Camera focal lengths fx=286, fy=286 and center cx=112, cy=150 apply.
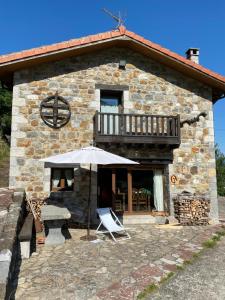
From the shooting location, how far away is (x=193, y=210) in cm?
988

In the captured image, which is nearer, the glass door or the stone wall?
the stone wall

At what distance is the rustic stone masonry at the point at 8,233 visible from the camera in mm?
4006

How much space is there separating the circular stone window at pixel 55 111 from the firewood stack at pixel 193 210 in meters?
5.02

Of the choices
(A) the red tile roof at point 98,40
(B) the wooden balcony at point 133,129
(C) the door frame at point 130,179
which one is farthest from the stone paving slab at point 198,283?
(A) the red tile roof at point 98,40

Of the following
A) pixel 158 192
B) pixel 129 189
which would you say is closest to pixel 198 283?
pixel 129 189

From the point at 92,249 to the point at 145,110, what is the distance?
6068mm

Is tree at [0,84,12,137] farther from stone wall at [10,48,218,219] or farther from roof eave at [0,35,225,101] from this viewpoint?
stone wall at [10,48,218,219]

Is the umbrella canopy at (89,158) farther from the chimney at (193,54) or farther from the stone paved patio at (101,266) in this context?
the chimney at (193,54)

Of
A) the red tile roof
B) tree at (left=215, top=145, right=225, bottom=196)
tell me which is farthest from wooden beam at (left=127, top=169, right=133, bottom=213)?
tree at (left=215, top=145, right=225, bottom=196)

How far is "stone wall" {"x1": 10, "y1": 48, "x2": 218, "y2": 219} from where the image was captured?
974cm

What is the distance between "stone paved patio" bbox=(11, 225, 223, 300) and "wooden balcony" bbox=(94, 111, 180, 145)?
3404mm

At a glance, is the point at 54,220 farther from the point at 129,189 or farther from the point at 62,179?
the point at 129,189

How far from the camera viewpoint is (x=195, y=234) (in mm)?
8227

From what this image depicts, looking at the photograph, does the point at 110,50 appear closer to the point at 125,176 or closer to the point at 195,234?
the point at 125,176
